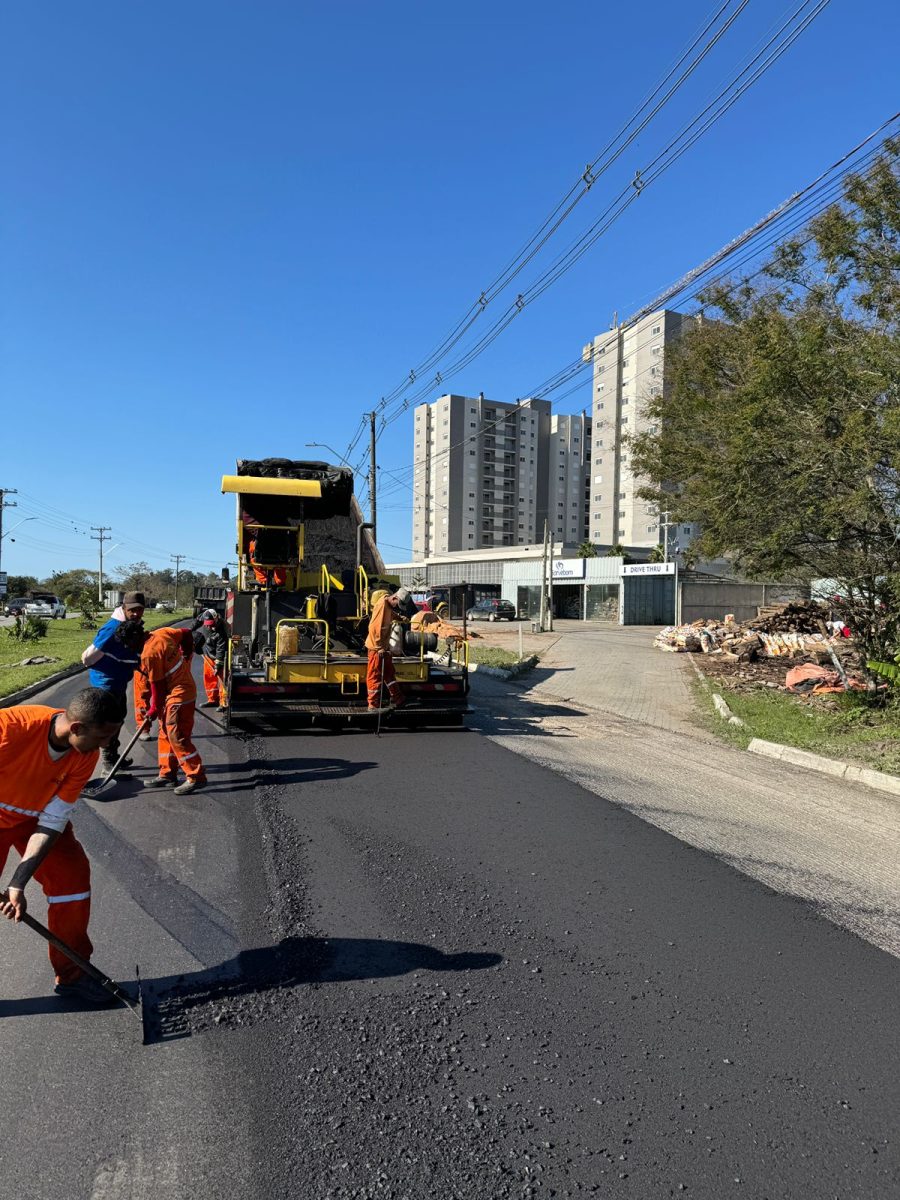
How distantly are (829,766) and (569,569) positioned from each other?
44.1 metres

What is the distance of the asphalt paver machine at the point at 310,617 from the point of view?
973 cm

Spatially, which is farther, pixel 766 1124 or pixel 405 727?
pixel 405 727

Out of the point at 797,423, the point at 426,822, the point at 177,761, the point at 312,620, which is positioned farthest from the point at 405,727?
the point at 797,423

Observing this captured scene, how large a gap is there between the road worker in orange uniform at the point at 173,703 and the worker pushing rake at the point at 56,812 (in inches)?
142

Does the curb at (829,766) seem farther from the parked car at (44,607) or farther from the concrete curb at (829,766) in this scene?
the parked car at (44,607)

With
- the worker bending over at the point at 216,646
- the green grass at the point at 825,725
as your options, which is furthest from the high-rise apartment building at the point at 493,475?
the worker bending over at the point at 216,646

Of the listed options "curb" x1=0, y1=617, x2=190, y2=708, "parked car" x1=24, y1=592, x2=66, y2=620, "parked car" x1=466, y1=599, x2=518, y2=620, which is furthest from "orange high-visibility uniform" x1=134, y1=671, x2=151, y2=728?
"parked car" x1=466, y1=599, x2=518, y2=620

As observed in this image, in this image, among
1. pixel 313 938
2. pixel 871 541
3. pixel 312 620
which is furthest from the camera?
pixel 871 541

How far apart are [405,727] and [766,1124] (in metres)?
8.03

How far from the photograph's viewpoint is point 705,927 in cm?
436

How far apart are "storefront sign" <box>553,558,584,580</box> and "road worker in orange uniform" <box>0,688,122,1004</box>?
48823mm

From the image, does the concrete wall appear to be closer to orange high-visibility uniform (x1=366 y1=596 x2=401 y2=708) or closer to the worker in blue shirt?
orange high-visibility uniform (x1=366 y1=596 x2=401 y2=708)

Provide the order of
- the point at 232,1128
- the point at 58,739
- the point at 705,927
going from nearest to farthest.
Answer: the point at 232,1128
the point at 58,739
the point at 705,927

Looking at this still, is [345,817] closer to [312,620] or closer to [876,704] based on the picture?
[312,620]
